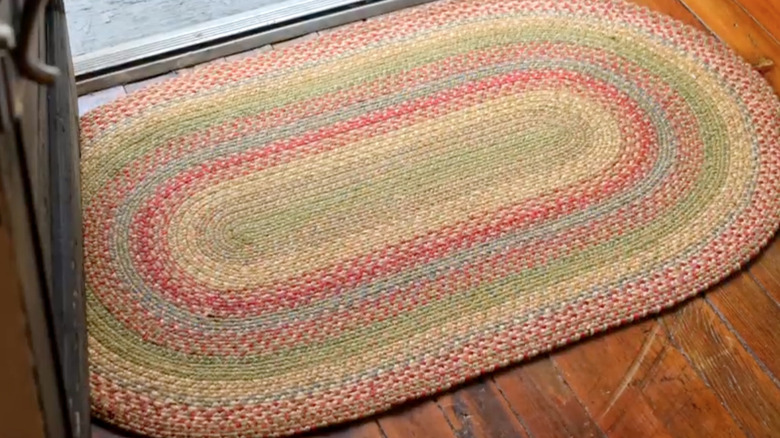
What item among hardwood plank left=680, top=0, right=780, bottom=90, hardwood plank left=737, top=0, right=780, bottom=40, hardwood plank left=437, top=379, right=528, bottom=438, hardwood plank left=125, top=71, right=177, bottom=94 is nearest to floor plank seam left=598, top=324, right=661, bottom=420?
hardwood plank left=437, top=379, right=528, bottom=438

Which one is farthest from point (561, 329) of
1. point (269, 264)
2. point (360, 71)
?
point (360, 71)

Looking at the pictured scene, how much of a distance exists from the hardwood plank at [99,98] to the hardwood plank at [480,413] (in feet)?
2.12

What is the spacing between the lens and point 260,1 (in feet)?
4.65

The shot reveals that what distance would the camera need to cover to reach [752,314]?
1.10 m

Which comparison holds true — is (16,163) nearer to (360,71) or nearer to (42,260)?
(42,260)

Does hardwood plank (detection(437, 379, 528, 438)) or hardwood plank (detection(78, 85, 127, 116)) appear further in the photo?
hardwood plank (detection(78, 85, 127, 116))

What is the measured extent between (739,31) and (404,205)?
651 mm

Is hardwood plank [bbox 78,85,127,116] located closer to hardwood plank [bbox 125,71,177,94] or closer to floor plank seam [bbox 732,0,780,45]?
hardwood plank [bbox 125,71,177,94]

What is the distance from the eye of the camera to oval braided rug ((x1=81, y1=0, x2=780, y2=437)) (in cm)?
102

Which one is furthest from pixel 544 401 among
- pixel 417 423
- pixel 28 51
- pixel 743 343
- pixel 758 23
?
pixel 758 23

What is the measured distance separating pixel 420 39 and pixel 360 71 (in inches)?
4.6

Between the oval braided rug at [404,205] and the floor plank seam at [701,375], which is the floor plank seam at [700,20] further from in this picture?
the floor plank seam at [701,375]

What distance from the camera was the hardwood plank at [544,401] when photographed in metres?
1.00

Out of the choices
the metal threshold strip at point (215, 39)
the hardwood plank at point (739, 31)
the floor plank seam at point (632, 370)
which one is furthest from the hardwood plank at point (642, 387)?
the metal threshold strip at point (215, 39)
